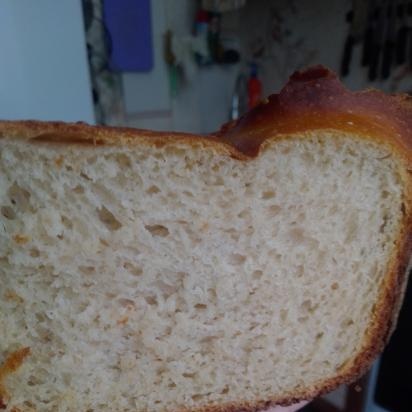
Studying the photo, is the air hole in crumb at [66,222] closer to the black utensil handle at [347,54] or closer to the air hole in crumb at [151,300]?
the air hole in crumb at [151,300]

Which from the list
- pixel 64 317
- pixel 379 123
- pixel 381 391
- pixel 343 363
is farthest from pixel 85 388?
pixel 381 391

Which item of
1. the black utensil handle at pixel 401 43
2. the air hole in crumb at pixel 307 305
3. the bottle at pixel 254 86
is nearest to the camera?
the air hole in crumb at pixel 307 305

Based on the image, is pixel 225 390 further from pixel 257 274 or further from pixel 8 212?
pixel 8 212

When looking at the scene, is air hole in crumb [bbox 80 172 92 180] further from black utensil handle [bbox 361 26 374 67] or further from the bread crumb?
black utensil handle [bbox 361 26 374 67]

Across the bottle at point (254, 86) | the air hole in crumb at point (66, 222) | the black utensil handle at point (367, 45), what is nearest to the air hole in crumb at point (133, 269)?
the air hole in crumb at point (66, 222)

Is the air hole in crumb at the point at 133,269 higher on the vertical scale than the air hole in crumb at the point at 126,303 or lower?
higher

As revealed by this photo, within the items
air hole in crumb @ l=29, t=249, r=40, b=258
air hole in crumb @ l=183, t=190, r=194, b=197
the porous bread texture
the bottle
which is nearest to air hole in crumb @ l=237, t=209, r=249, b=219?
the porous bread texture
